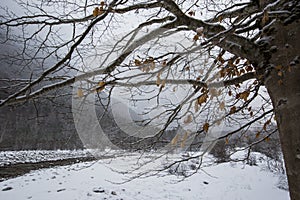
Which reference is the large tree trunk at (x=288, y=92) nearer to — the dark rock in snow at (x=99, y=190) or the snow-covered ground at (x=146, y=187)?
the snow-covered ground at (x=146, y=187)

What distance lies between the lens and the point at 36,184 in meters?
9.54

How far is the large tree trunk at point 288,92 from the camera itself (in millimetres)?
1450

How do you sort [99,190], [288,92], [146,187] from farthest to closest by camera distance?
[146,187] → [99,190] → [288,92]

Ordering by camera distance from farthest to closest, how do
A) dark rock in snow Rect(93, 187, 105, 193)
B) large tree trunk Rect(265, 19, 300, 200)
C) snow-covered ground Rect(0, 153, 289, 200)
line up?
dark rock in snow Rect(93, 187, 105, 193)
snow-covered ground Rect(0, 153, 289, 200)
large tree trunk Rect(265, 19, 300, 200)

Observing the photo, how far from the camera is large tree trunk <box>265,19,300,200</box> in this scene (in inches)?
57.1

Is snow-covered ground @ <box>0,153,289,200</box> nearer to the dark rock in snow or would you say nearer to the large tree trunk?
the dark rock in snow

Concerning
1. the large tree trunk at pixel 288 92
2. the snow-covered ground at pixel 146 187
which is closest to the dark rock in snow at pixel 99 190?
the snow-covered ground at pixel 146 187

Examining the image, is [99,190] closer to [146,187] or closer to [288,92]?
[146,187]

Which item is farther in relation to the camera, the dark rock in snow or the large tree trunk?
the dark rock in snow

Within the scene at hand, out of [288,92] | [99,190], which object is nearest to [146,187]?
[99,190]

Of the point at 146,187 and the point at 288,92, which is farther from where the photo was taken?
the point at 146,187

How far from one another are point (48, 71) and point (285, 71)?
1.84 meters

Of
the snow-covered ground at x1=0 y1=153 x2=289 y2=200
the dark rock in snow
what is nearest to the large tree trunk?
the snow-covered ground at x1=0 y1=153 x2=289 y2=200

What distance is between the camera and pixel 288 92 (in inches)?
59.6
